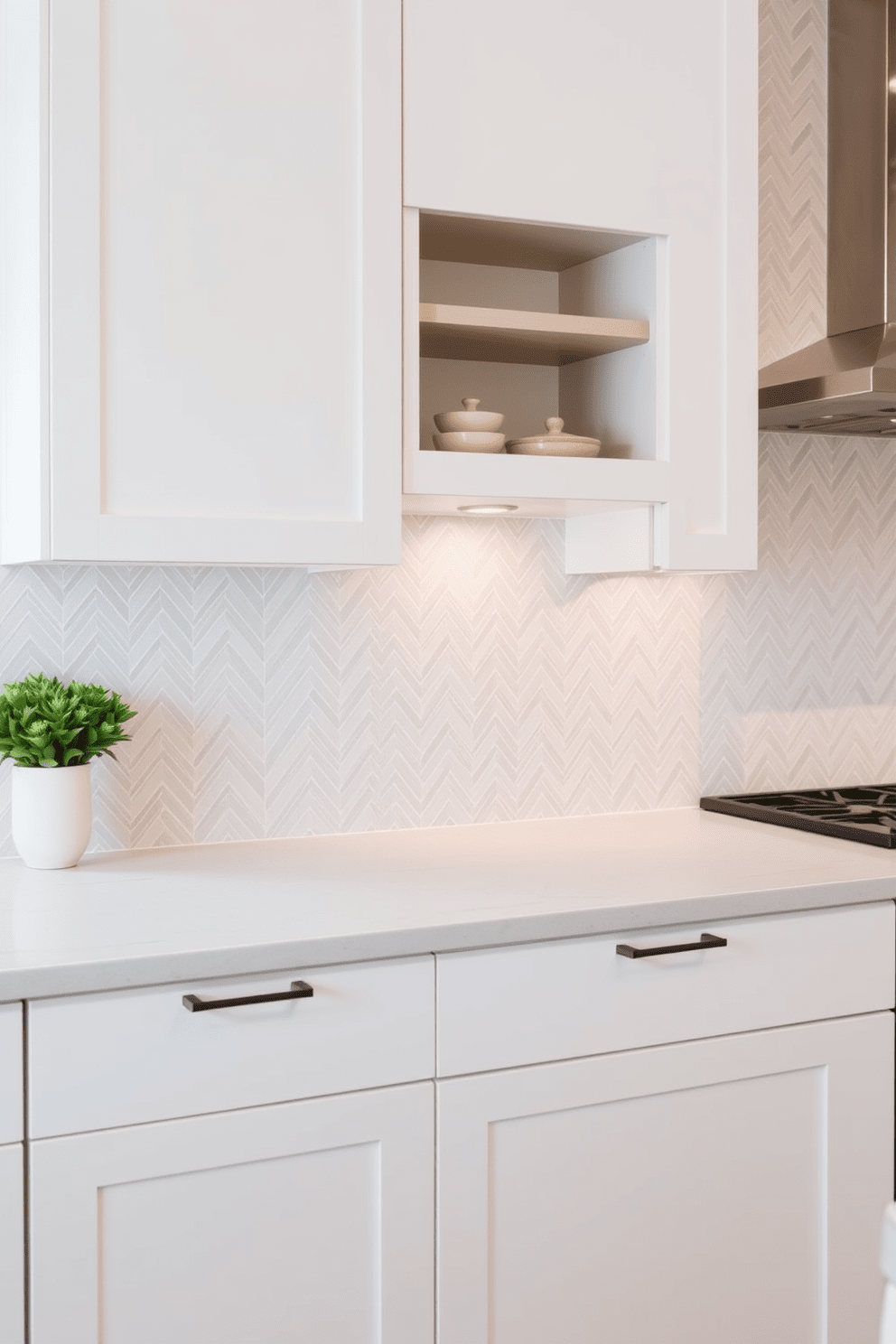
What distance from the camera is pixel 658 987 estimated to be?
1.72 meters

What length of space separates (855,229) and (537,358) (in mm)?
748

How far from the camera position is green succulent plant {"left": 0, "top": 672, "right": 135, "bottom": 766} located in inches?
70.6

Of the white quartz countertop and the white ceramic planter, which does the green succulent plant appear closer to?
the white ceramic planter

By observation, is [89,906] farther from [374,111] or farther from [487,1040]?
[374,111]

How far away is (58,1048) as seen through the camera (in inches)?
54.9

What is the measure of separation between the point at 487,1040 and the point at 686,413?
1025 mm

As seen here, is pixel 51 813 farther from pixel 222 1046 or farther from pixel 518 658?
pixel 518 658

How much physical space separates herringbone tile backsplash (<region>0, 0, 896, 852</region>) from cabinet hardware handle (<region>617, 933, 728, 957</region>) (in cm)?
64

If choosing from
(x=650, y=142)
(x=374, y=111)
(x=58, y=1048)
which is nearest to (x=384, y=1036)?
(x=58, y=1048)

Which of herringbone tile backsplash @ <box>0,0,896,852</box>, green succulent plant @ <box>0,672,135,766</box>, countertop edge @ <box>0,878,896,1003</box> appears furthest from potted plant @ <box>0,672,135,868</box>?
countertop edge @ <box>0,878,896,1003</box>

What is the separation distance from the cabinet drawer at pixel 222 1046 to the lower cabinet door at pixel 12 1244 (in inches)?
1.5

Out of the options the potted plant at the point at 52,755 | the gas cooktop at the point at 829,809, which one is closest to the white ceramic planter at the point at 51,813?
the potted plant at the point at 52,755

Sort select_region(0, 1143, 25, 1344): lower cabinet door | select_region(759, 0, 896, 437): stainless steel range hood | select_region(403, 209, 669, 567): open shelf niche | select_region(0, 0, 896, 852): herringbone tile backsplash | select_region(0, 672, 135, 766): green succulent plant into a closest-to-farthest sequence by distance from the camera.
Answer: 1. select_region(0, 1143, 25, 1344): lower cabinet door
2. select_region(0, 672, 135, 766): green succulent plant
3. select_region(403, 209, 669, 567): open shelf niche
4. select_region(0, 0, 896, 852): herringbone tile backsplash
5. select_region(759, 0, 896, 437): stainless steel range hood

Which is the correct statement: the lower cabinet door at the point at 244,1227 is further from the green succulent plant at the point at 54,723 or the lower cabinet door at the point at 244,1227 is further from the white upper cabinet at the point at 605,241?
the white upper cabinet at the point at 605,241
